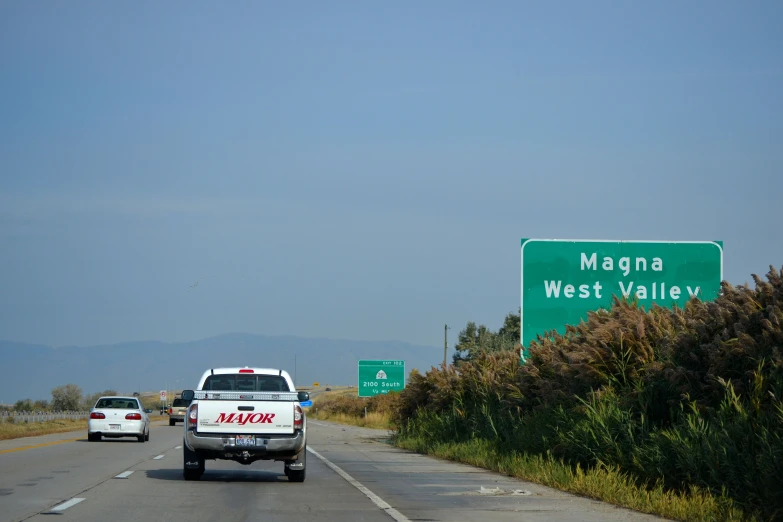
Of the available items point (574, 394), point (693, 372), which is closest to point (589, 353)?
Result: point (574, 394)

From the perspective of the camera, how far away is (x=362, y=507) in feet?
44.6

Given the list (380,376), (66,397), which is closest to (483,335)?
(380,376)

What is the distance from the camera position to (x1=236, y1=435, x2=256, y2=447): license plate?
1748cm

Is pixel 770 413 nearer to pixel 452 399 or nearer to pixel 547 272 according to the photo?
pixel 547 272

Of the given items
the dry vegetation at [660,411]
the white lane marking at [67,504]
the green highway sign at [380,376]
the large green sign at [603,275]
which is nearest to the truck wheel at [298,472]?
the dry vegetation at [660,411]

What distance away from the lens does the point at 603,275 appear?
23938 mm

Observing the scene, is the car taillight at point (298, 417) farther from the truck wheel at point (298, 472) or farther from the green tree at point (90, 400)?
the green tree at point (90, 400)

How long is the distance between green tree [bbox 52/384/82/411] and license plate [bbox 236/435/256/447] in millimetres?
119196

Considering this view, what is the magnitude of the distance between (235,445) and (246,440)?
21 cm

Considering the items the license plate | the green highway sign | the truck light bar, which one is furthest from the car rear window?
the license plate

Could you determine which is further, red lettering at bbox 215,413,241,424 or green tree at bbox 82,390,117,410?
green tree at bbox 82,390,117,410

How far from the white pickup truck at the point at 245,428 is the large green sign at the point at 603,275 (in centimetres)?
828

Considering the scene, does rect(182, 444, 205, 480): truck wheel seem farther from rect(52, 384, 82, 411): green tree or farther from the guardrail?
→ rect(52, 384, 82, 411): green tree

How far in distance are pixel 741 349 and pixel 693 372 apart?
1484 mm
